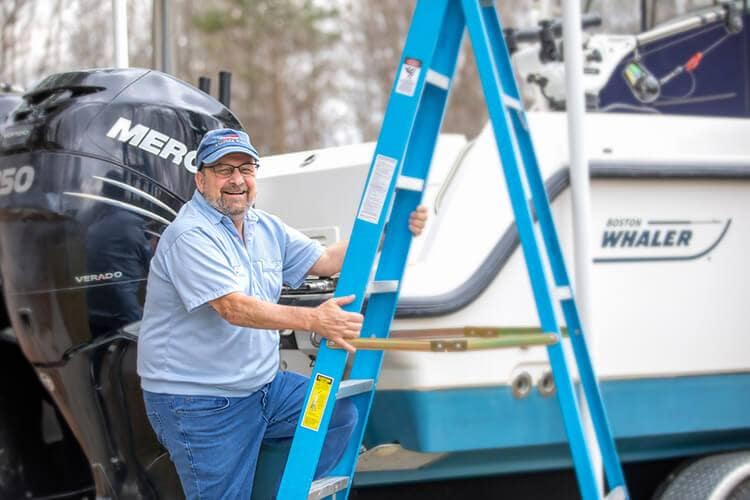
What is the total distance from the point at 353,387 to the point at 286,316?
369mm

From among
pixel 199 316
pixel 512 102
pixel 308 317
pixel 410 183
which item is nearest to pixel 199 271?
pixel 199 316

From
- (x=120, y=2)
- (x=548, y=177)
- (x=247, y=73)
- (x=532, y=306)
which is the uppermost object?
(x=247, y=73)

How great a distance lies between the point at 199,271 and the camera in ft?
7.73

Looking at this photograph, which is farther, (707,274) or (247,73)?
(247,73)

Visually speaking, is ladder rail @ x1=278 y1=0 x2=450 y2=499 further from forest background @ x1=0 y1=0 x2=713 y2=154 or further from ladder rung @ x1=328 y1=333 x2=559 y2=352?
forest background @ x1=0 y1=0 x2=713 y2=154

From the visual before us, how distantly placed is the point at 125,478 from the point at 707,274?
1.82 m

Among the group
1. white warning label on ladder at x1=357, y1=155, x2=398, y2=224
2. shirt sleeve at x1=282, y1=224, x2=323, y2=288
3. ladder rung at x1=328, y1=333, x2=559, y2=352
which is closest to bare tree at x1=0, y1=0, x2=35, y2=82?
shirt sleeve at x1=282, y1=224, x2=323, y2=288

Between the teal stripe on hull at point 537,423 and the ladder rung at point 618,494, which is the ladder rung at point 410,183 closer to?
the teal stripe on hull at point 537,423

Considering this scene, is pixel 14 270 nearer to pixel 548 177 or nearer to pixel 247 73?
pixel 548 177

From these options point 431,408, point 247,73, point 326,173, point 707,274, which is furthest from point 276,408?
point 247,73

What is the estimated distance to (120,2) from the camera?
12.7 ft

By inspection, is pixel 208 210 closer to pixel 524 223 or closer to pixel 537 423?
pixel 524 223

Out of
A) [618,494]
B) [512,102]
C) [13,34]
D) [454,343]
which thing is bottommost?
[618,494]

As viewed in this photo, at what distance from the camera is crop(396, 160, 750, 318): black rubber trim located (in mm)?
2826
